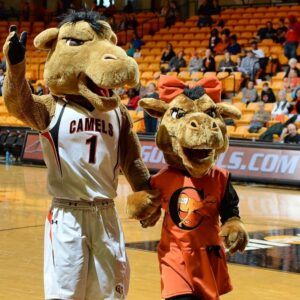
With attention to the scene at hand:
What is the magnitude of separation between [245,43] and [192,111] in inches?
681

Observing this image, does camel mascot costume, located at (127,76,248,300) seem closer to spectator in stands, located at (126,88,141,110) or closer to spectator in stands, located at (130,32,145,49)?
spectator in stands, located at (126,88,141,110)

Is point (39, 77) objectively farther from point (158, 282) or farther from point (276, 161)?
point (158, 282)

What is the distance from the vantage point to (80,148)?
4.64 metres

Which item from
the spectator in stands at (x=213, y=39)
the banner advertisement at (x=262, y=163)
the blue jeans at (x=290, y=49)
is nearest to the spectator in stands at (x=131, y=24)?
→ the spectator in stands at (x=213, y=39)

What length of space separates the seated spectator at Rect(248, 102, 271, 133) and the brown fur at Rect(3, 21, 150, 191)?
12.0m

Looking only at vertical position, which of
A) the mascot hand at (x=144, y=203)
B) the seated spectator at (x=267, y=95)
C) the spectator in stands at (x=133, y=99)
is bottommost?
the spectator in stands at (x=133, y=99)

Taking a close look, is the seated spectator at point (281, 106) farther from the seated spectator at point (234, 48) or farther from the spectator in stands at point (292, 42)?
the seated spectator at point (234, 48)

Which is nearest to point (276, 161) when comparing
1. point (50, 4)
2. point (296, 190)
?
point (296, 190)

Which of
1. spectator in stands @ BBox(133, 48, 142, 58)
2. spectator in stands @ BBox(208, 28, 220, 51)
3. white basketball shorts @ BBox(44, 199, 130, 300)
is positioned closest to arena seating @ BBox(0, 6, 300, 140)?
spectator in stands @ BBox(133, 48, 142, 58)

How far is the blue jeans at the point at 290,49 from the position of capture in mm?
19609

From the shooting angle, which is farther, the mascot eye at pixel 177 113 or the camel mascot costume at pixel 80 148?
the mascot eye at pixel 177 113

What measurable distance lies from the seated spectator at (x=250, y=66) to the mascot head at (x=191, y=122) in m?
14.6

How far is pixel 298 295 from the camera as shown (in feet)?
21.5

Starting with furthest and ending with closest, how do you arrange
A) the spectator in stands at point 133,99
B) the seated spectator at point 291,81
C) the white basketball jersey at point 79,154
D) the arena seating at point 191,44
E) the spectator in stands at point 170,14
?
1. the spectator in stands at point 170,14
2. the spectator in stands at point 133,99
3. the arena seating at point 191,44
4. the seated spectator at point 291,81
5. the white basketball jersey at point 79,154
